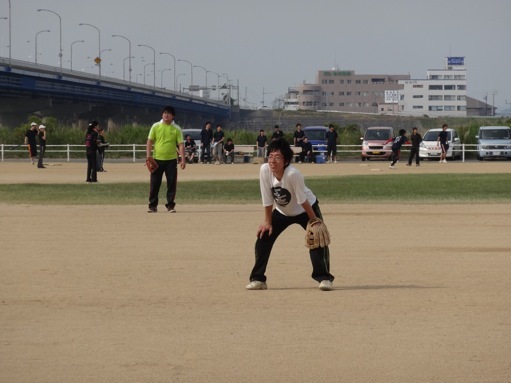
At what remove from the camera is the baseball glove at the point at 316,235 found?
37.2 feet

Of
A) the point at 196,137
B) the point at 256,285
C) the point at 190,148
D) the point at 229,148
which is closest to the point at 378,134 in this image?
the point at 229,148

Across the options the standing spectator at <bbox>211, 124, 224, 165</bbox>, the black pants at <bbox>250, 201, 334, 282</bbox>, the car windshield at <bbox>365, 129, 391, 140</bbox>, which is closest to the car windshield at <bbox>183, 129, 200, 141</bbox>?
the standing spectator at <bbox>211, 124, 224, 165</bbox>

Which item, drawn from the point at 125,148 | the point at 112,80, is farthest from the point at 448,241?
the point at 112,80

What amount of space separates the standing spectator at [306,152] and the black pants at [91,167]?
21.9 meters

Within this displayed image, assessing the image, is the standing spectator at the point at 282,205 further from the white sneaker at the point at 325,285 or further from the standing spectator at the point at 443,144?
the standing spectator at the point at 443,144

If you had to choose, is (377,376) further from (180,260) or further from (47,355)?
(180,260)

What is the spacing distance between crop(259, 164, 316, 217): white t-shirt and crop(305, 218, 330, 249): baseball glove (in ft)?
0.71

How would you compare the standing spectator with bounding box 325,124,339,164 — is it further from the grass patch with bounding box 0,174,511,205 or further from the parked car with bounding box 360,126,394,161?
the grass patch with bounding box 0,174,511,205

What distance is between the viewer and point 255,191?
96.7ft

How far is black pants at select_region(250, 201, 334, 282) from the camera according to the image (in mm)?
11594

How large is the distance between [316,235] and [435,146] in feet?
163

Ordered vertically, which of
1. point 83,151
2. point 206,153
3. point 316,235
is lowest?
point 83,151

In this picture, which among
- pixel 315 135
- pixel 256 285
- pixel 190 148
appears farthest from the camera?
pixel 315 135

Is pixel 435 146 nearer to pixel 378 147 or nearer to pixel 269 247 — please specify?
pixel 378 147
